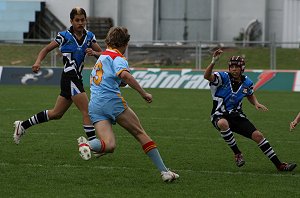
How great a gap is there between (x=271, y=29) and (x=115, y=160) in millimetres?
30233

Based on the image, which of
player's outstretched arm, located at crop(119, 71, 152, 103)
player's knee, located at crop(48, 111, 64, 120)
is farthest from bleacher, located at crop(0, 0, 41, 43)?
player's outstretched arm, located at crop(119, 71, 152, 103)

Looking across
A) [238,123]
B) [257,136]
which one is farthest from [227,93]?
[257,136]

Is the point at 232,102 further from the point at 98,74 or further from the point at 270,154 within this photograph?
the point at 98,74

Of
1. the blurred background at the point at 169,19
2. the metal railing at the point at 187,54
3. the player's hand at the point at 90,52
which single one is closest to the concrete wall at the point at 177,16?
the blurred background at the point at 169,19

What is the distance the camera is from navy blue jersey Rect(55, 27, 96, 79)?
35.9 feet

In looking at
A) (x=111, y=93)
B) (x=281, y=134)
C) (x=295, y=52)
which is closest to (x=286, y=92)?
(x=295, y=52)

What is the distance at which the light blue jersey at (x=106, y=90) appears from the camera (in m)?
8.80

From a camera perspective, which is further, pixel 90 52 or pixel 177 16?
pixel 177 16

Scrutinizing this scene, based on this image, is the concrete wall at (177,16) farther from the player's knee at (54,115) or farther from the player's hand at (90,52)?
the player's hand at (90,52)

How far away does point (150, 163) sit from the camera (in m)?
10.5

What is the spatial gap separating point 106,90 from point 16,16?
106 ft

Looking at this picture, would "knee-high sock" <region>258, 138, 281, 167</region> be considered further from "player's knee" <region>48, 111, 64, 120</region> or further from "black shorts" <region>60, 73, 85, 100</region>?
"player's knee" <region>48, 111, 64, 120</region>

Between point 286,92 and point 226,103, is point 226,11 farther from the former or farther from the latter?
point 226,103

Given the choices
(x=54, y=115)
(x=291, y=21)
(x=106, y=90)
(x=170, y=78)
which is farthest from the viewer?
(x=291, y=21)
